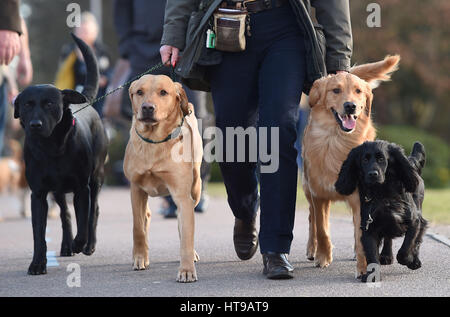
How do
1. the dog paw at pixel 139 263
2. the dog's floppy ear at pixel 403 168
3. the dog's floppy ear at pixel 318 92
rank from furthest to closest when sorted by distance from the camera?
the dog paw at pixel 139 263 < the dog's floppy ear at pixel 318 92 < the dog's floppy ear at pixel 403 168

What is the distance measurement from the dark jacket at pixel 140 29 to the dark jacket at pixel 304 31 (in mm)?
2574

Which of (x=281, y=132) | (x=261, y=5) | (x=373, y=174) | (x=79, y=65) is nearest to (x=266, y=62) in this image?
(x=261, y=5)

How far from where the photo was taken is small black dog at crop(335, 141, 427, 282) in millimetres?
4938

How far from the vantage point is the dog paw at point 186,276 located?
16.0ft

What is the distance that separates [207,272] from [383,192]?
125 centimetres

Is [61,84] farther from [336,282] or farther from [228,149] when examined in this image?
[336,282]

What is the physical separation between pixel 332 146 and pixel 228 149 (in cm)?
69

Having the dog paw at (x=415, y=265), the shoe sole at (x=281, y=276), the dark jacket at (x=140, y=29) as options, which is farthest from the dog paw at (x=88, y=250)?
the dark jacket at (x=140, y=29)

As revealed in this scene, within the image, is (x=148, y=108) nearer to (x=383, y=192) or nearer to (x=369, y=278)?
(x=383, y=192)

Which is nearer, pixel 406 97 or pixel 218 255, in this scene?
pixel 218 255

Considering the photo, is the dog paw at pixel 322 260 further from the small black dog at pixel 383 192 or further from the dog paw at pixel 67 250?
the dog paw at pixel 67 250

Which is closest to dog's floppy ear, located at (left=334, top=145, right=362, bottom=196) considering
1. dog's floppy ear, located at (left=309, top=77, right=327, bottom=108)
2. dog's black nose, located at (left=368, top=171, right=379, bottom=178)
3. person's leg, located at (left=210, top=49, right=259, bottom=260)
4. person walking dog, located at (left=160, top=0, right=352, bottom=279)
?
dog's black nose, located at (left=368, top=171, right=379, bottom=178)

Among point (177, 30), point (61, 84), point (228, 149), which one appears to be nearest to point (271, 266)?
point (228, 149)
